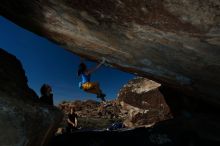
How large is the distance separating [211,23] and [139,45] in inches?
133

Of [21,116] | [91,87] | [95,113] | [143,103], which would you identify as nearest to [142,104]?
[143,103]

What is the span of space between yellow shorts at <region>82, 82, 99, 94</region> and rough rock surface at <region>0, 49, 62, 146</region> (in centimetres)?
588

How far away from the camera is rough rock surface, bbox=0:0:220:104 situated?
8.12 meters

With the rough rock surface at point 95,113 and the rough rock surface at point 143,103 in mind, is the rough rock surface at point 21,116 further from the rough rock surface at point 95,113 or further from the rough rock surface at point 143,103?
the rough rock surface at point 95,113

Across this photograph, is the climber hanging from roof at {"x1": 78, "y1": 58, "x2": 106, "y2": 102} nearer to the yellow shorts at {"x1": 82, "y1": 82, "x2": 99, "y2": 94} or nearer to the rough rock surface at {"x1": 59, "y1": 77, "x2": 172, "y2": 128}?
the yellow shorts at {"x1": 82, "y1": 82, "x2": 99, "y2": 94}

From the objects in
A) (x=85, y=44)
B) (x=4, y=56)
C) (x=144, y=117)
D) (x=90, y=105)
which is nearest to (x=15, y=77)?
(x=4, y=56)

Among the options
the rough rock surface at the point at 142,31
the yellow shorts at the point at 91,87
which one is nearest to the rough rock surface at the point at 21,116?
the rough rock surface at the point at 142,31

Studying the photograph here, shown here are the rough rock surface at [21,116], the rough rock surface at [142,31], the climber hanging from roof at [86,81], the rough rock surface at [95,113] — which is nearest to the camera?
the rough rock surface at [142,31]

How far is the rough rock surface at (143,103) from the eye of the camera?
2361 cm

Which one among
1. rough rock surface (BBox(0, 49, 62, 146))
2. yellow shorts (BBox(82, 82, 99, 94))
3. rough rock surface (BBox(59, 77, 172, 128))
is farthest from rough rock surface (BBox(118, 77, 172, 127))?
rough rock surface (BBox(0, 49, 62, 146))

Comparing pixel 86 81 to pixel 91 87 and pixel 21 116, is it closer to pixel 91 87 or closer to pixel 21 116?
pixel 91 87

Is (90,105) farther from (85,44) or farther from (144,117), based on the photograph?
(85,44)

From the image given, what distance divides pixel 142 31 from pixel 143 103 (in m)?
16.1

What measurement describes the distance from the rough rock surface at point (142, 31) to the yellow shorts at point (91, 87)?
9.93 feet
